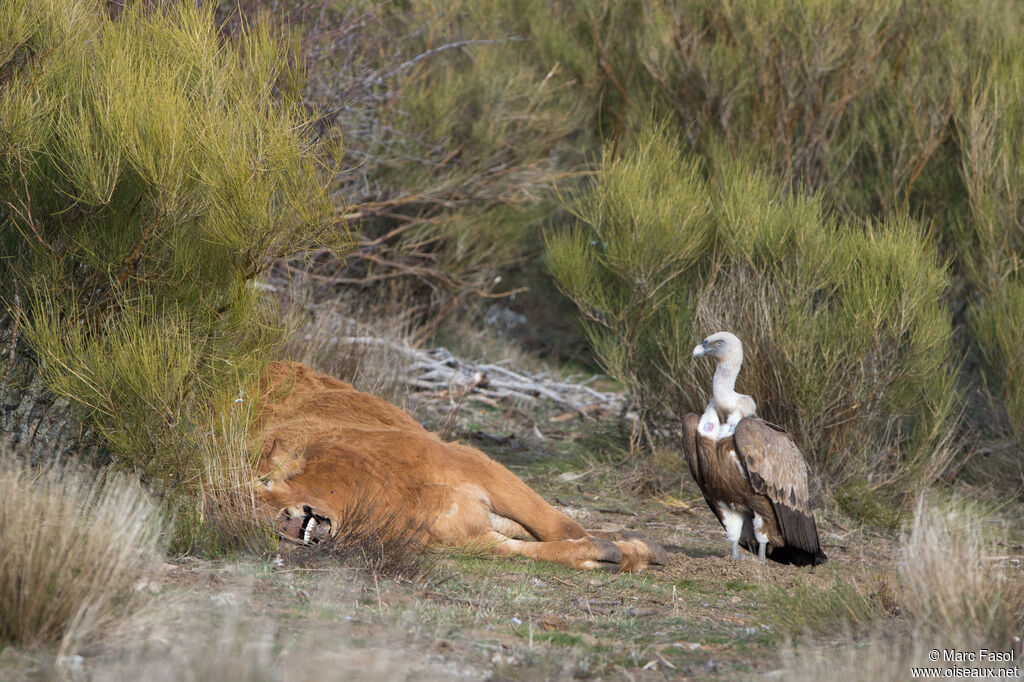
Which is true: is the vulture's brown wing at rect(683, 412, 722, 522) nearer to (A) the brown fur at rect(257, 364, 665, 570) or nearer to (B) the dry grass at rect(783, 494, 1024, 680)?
(A) the brown fur at rect(257, 364, 665, 570)

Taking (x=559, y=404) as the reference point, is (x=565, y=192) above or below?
above

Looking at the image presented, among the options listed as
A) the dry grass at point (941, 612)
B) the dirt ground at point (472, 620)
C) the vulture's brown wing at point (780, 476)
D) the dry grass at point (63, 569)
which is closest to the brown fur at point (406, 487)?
the dirt ground at point (472, 620)

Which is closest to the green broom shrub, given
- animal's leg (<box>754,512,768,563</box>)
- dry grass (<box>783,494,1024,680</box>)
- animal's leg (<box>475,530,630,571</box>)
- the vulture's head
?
animal's leg (<box>475,530,630,571</box>)

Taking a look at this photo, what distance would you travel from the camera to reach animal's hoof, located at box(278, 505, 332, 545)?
15.5ft

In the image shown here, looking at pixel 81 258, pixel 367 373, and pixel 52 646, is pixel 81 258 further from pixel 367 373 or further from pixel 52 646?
pixel 367 373

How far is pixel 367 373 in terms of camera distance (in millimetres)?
7906

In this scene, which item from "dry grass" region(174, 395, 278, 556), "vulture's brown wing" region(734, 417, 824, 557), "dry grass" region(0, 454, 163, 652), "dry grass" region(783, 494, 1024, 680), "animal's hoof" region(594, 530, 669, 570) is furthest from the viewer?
"vulture's brown wing" region(734, 417, 824, 557)

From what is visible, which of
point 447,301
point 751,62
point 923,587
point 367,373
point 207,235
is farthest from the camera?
point 447,301

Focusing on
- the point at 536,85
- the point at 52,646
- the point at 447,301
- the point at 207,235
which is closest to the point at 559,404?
the point at 447,301

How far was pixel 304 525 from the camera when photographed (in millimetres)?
4801

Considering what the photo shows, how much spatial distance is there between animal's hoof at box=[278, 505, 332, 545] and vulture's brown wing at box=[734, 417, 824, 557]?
2.16 m

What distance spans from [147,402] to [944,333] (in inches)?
207

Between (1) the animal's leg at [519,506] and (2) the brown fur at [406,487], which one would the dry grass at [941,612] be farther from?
(1) the animal's leg at [519,506]

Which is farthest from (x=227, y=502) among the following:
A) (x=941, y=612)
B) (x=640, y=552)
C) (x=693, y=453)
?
(x=941, y=612)
